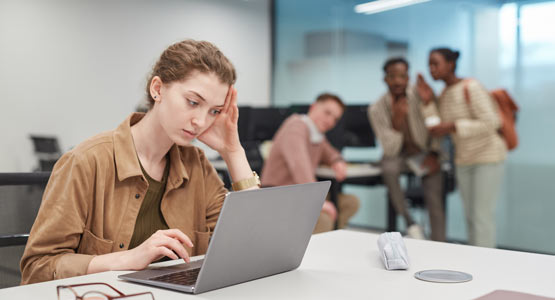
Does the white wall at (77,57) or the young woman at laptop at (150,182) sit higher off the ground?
the white wall at (77,57)

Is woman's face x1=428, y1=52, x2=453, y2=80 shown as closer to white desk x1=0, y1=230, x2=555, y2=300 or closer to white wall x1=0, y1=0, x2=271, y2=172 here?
white wall x1=0, y1=0, x2=271, y2=172

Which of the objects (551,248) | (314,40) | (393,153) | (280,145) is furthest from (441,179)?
(314,40)

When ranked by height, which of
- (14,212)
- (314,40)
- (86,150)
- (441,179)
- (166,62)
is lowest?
(441,179)

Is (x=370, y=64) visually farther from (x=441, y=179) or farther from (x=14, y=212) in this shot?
(x=14, y=212)

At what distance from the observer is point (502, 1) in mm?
4922

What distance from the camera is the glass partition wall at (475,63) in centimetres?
474

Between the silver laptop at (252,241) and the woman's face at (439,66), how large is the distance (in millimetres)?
3189

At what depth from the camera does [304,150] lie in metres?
3.65

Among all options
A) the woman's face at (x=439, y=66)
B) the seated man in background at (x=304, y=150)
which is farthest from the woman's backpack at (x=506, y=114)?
the seated man in background at (x=304, y=150)

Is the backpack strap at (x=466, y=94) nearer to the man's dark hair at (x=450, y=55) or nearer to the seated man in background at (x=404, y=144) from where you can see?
the man's dark hair at (x=450, y=55)

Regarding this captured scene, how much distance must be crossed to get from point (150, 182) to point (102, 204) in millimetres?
185

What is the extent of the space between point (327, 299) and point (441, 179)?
3638mm

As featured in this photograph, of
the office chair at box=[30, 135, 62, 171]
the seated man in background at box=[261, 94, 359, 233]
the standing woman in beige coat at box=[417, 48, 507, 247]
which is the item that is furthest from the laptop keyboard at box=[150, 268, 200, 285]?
the office chair at box=[30, 135, 62, 171]

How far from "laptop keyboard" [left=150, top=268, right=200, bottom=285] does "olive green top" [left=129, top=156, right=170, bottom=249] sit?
367 millimetres
